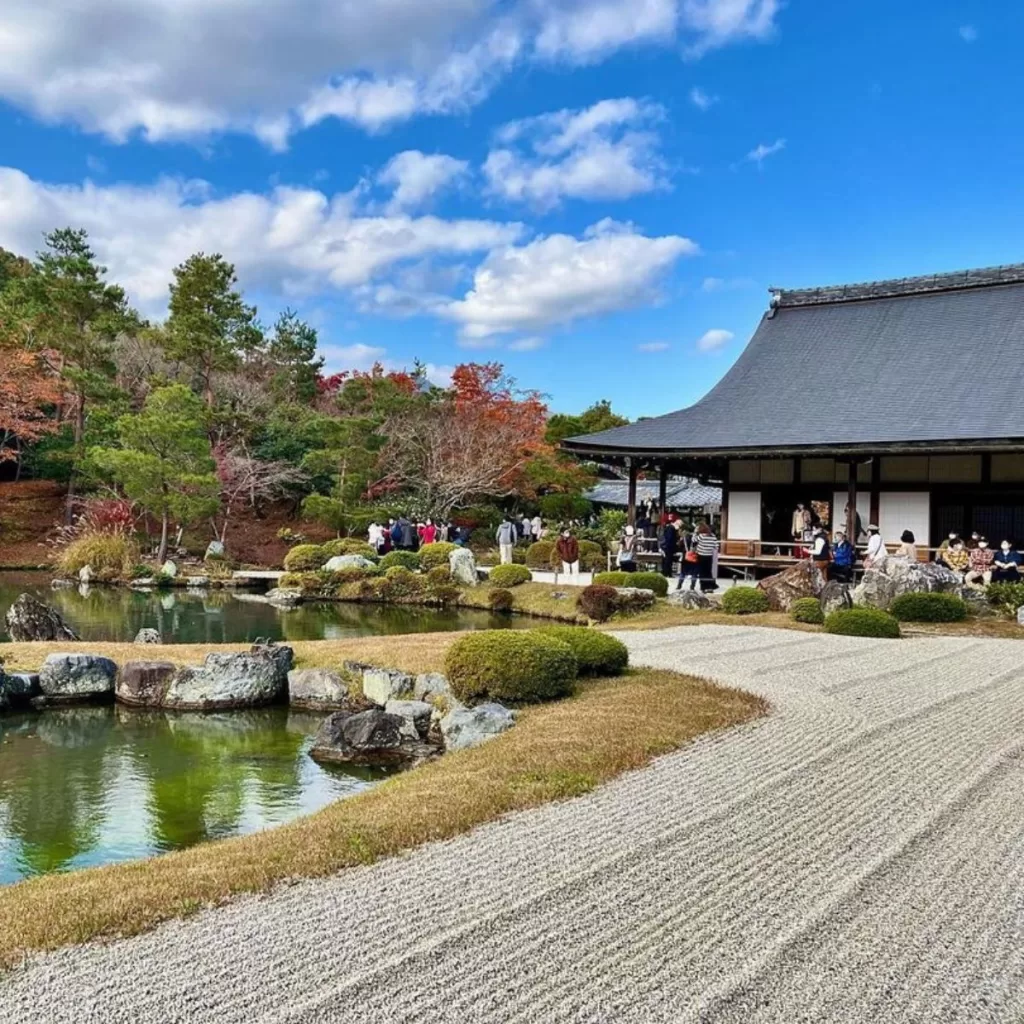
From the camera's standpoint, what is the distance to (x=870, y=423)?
58.7 ft

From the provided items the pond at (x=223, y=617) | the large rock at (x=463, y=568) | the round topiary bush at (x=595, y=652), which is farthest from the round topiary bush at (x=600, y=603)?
the round topiary bush at (x=595, y=652)

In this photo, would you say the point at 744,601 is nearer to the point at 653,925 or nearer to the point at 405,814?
the point at 405,814

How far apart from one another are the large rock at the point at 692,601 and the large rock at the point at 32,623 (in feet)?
32.0

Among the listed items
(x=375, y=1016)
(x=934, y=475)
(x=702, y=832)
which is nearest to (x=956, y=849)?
(x=702, y=832)

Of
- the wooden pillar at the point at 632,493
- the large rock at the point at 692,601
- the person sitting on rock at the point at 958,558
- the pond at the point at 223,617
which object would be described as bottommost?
the pond at the point at 223,617

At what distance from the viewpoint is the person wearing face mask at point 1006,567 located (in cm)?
1520

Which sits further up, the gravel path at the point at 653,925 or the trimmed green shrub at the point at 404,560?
the trimmed green shrub at the point at 404,560

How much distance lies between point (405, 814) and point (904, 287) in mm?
21563

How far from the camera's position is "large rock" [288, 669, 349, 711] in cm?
941

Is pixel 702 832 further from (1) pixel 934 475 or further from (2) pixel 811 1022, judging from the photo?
(1) pixel 934 475

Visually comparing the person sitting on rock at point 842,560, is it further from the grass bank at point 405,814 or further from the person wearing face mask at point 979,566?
the grass bank at point 405,814

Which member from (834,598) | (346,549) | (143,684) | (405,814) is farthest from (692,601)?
(405,814)

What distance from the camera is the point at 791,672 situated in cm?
904

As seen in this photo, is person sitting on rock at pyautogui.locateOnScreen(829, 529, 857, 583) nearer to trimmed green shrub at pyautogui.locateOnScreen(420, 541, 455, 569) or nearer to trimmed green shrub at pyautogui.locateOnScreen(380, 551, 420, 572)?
trimmed green shrub at pyautogui.locateOnScreen(420, 541, 455, 569)
